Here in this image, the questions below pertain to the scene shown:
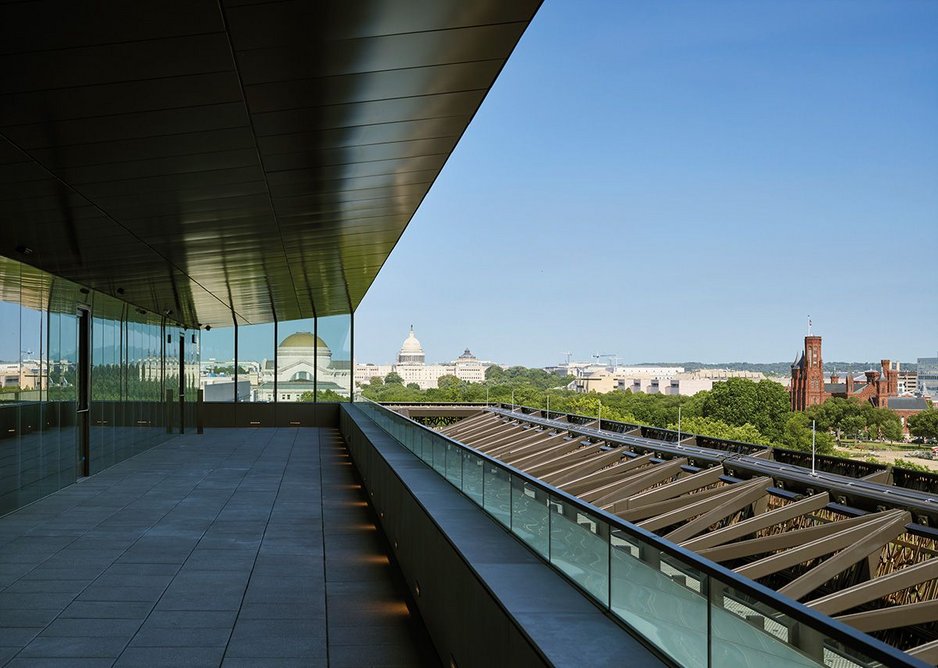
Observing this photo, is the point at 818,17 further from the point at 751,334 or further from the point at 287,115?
the point at 287,115

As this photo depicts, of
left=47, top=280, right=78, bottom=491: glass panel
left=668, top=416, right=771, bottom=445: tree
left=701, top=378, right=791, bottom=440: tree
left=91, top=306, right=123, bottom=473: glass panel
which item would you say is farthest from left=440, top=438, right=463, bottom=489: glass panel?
left=701, top=378, right=791, bottom=440: tree

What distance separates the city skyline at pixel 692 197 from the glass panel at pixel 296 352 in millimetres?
87066

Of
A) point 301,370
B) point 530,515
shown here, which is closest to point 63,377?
point 530,515

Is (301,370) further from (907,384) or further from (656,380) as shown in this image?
(656,380)

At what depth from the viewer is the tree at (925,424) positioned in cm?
8312

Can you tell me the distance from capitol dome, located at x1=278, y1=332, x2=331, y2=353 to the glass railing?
2453 cm

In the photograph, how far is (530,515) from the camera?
516 centimetres

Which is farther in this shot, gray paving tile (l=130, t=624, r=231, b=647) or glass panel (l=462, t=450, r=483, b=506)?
glass panel (l=462, t=450, r=483, b=506)

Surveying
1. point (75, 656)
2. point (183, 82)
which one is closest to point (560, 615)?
point (75, 656)

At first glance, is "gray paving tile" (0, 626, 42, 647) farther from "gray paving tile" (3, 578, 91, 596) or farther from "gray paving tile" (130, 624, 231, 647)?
"gray paving tile" (3, 578, 91, 596)

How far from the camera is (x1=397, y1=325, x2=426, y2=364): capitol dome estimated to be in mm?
164762

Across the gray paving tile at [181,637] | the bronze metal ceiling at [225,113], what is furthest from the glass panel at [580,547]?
the bronze metal ceiling at [225,113]

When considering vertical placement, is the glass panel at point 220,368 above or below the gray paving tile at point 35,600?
above

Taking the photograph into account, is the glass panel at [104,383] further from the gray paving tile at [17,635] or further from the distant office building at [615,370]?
the distant office building at [615,370]
